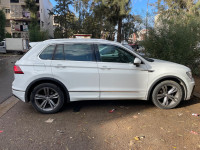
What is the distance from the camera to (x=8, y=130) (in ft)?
12.0

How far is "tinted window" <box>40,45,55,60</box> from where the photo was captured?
4371 millimetres

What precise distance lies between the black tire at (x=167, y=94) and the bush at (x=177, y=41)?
3.32 metres

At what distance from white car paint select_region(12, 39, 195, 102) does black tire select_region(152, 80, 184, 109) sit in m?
0.18

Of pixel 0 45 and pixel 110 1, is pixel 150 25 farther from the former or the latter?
pixel 0 45

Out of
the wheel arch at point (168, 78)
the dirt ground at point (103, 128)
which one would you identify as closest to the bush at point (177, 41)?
the dirt ground at point (103, 128)

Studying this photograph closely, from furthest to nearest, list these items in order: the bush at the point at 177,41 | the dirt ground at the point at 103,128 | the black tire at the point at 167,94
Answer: the bush at the point at 177,41
the black tire at the point at 167,94
the dirt ground at the point at 103,128

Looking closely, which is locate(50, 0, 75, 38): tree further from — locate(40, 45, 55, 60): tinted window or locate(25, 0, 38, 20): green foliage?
locate(40, 45, 55, 60): tinted window

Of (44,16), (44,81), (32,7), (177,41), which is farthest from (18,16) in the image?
(44,81)

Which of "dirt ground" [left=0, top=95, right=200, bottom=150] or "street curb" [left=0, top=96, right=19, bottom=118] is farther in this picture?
"street curb" [left=0, top=96, right=19, bottom=118]

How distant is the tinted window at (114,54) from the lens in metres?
4.43

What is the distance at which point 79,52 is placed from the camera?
175 inches

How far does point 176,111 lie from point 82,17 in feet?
126

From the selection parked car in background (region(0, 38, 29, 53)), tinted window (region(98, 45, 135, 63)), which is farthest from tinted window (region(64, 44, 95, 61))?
parked car in background (region(0, 38, 29, 53))

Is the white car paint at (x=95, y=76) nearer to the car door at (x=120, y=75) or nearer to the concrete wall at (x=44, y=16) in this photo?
the car door at (x=120, y=75)
